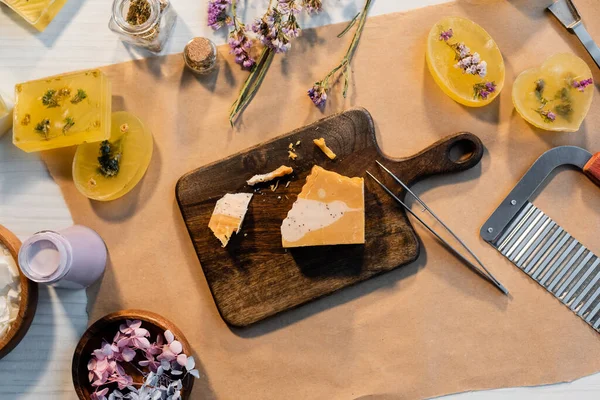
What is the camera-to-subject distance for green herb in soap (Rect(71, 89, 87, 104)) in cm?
140

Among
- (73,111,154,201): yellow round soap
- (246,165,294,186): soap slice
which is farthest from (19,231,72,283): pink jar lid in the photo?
(246,165,294,186): soap slice

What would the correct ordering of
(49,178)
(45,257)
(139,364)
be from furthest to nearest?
(49,178)
(139,364)
(45,257)

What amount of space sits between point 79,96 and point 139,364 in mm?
730

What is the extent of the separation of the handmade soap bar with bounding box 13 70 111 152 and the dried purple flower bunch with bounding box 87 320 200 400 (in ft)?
1.71

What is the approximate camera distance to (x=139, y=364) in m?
1.41

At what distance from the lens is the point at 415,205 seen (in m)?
1.53

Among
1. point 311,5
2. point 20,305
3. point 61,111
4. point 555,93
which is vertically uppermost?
point 311,5

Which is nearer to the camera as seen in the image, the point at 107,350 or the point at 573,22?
the point at 107,350

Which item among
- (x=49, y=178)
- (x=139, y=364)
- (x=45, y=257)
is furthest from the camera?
(x=49, y=178)

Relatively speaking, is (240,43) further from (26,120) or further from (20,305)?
(20,305)

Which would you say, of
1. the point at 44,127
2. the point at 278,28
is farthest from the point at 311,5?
the point at 44,127

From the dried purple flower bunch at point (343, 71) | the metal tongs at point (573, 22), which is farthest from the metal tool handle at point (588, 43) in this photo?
the dried purple flower bunch at point (343, 71)

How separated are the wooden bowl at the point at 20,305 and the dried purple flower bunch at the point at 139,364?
20 centimetres

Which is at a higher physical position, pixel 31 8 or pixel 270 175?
pixel 31 8
